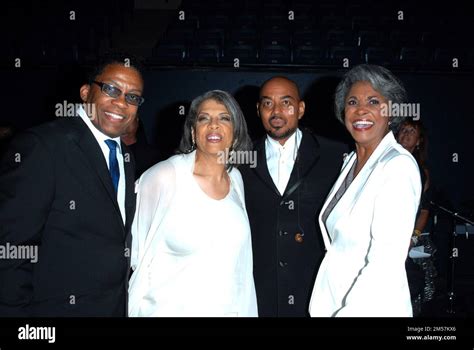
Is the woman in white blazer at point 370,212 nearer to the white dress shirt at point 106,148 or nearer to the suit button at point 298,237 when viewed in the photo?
the suit button at point 298,237

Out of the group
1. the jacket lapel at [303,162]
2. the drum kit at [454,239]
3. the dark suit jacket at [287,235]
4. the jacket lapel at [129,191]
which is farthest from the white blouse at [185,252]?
the drum kit at [454,239]

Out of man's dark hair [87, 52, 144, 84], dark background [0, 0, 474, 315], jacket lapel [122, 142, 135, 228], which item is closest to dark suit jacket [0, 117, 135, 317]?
jacket lapel [122, 142, 135, 228]

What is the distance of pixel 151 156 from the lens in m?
3.83

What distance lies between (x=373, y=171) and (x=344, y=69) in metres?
4.40

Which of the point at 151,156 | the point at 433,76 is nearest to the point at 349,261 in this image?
the point at 151,156

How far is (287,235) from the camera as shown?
2.56m

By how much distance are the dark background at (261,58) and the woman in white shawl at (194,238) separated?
3.52 m

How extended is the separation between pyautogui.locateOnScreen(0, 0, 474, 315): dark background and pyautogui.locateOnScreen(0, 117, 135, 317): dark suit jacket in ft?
13.3

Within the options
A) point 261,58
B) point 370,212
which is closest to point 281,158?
point 370,212

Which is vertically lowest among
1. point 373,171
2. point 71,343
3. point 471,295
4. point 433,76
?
point 471,295

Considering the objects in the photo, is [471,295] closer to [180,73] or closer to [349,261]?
[349,261]

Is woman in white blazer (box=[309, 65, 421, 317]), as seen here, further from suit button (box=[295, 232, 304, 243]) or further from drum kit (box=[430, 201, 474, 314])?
drum kit (box=[430, 201, 474, 314])

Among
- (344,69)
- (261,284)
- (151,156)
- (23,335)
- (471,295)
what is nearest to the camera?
(23,335)

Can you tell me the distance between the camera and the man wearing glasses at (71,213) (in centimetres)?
167
